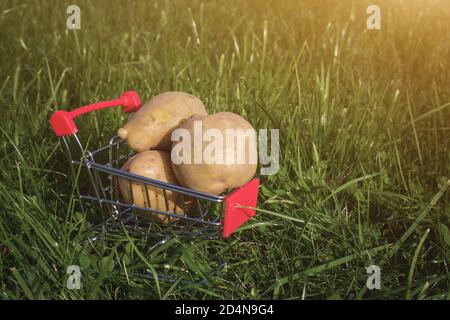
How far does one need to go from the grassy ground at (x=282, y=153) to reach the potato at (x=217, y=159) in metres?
0.21

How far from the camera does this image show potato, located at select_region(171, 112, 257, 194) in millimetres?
2521

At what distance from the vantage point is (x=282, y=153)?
3414 mm

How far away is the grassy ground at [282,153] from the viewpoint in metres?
2.65

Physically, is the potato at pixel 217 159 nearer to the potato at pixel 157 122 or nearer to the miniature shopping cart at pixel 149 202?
the miniature shopping cart at pixel 149 202

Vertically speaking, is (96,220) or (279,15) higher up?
(279,15)

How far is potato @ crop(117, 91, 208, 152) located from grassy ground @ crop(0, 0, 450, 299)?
41 cm

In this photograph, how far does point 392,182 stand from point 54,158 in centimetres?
172

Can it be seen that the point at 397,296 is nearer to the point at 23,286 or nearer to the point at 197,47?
the point at 23,286

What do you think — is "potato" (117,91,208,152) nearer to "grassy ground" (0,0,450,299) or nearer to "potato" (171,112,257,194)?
"potato" (171,112,257,194)

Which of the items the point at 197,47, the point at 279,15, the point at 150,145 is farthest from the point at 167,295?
the point at 279,15

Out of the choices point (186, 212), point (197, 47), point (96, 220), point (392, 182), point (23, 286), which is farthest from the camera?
point (197, 47)

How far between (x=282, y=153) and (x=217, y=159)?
95 centimetres

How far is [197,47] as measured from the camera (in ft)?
Result: 16.2

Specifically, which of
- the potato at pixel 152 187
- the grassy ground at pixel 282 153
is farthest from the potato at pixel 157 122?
the grassy ground at pixel 282 153
